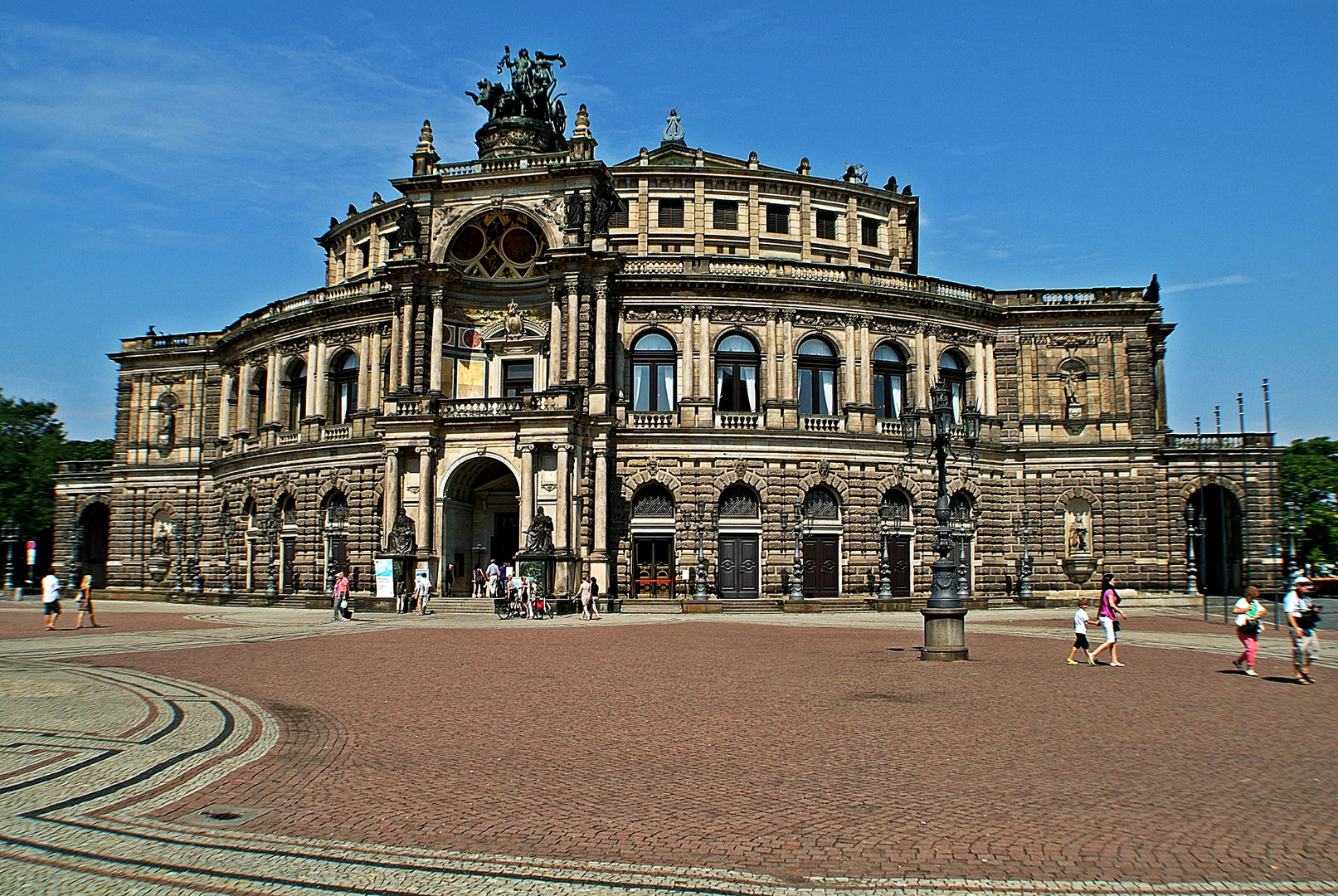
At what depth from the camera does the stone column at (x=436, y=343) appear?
157ft

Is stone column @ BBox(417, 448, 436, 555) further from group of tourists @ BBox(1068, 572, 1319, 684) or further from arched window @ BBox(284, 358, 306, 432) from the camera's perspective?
group of tourists @ BBox(1068, 572, 1319, 684)

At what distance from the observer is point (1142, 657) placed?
23.2m

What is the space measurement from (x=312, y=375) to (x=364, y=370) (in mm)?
3992

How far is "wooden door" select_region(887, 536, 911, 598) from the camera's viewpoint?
50250 mm

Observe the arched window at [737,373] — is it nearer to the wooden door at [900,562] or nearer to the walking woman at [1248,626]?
A: the wooden door at [900,562]

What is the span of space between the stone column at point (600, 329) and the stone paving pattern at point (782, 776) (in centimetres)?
2699

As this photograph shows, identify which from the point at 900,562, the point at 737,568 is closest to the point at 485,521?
the point at 737,568

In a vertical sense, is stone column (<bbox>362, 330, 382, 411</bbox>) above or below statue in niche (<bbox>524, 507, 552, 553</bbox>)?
above

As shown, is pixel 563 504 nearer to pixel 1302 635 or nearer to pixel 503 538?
pixel 503 538

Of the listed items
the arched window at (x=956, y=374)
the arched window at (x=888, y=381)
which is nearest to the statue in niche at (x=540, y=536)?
the arched window at (x=888, y=381)

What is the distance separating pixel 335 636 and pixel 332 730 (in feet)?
54.5

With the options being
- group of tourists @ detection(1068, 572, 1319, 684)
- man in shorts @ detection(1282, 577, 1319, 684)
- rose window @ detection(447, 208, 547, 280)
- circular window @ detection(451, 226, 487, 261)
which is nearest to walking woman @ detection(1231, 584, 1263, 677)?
group of tourists @ detection(1068, 572, 1319, 684)

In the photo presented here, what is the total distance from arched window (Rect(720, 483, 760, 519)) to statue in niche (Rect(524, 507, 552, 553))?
10211 millimetres

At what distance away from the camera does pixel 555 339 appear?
4700cm
